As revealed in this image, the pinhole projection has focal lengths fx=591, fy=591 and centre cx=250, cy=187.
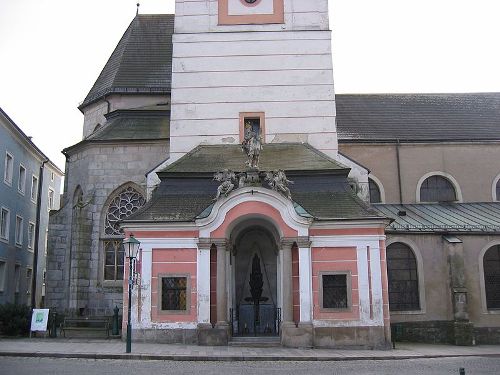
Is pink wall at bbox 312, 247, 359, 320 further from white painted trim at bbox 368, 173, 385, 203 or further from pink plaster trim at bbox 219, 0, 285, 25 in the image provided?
pink plaster trim at bbox 219, 0, 285, 25

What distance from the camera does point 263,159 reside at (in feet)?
73.6

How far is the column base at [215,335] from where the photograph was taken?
60.3 feet

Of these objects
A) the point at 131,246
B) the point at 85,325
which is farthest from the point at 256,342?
the point at 85,325

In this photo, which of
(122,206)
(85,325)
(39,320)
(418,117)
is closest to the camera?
(39,320)

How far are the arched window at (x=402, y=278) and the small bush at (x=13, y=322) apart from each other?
14015 millimetres

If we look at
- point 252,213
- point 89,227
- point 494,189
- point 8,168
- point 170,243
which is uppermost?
point 8,168

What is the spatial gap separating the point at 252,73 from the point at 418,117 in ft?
31.9

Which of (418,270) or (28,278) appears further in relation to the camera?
(28,278)

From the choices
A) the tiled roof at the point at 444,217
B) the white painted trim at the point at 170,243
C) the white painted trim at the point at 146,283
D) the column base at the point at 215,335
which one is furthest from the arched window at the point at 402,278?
the white painted trim at the point at 146,283

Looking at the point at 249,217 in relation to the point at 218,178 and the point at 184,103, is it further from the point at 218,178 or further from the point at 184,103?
the point at 184,103

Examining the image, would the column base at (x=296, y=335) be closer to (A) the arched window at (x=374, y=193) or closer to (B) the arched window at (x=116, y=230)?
(B) the arched window at (x=116, y=230)

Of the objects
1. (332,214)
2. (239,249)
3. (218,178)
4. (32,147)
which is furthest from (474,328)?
(32,147)

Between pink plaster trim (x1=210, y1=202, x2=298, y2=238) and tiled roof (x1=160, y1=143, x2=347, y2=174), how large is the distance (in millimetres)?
2392

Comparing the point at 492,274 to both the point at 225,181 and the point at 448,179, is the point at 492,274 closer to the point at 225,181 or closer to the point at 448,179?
the point at 448,179
